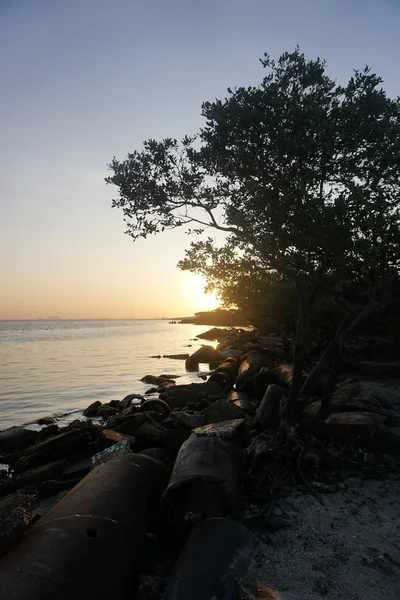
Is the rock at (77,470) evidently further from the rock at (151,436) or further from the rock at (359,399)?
the rock at (359,399)

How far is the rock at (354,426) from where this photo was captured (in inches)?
334

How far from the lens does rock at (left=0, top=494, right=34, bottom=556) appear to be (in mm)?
3869

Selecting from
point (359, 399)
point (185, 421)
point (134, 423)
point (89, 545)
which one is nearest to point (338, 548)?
point (89, 545)

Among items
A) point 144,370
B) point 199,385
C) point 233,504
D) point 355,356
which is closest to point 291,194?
point 233,504

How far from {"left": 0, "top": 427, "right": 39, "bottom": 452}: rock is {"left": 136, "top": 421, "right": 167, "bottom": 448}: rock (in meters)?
4.24

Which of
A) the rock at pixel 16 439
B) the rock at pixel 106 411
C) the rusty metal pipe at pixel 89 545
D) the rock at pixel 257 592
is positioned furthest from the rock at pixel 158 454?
the rock at pixel 106 411

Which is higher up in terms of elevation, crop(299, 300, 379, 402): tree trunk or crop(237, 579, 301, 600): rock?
crop(299, 300, 379, 402): tree trunk

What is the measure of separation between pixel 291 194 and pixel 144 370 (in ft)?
74.2

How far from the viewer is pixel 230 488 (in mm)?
5305

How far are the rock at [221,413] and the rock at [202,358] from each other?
18541 millimetres

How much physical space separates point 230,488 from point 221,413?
17.5ft

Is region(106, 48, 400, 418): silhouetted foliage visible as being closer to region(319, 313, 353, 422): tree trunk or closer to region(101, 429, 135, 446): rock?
region(319, 313, 353, 422): tree trunk

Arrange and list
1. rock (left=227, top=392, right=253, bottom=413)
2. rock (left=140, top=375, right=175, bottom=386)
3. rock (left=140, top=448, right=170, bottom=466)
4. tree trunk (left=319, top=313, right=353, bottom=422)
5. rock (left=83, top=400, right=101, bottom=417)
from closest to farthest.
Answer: rock (left=140, top=448, right=170, bottom=466) < tree trunk (left=319, top=313, right=353, bottom=422) < rock (left=227, top=392, right=253, bottom=413) < rock (left=83, top=400, right=101, bottom=417) < rock (left=140, top=375, right=175, bottom=386)

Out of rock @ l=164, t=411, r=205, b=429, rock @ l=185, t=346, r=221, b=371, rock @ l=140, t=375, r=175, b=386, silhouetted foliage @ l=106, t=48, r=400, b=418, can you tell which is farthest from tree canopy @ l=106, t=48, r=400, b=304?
rock @ l=185, t=346, r=221, b=371
